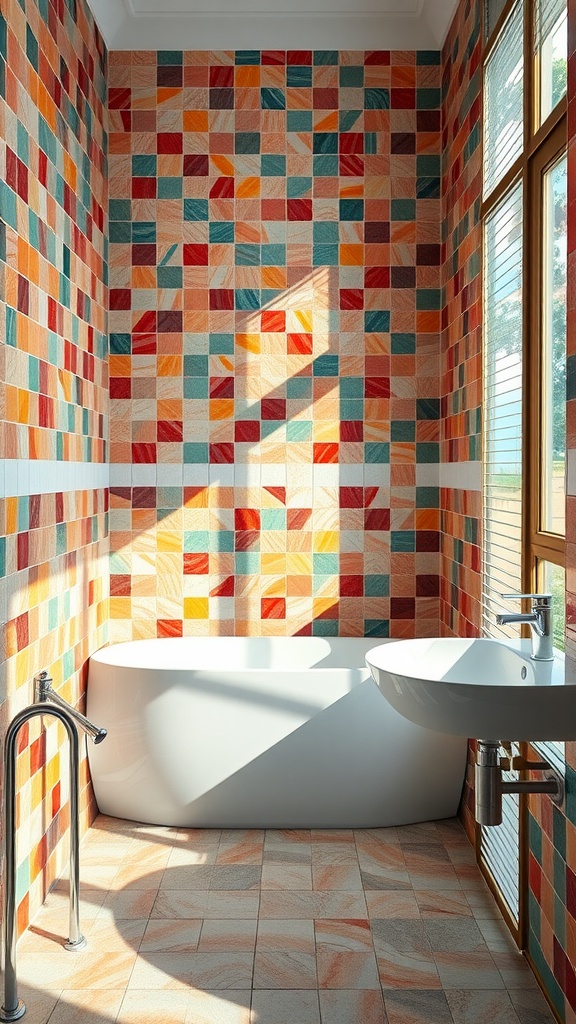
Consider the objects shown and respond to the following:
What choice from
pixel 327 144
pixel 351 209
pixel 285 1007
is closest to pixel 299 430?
pixel 351 209

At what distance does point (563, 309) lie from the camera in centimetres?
222

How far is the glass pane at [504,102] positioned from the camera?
2.57m

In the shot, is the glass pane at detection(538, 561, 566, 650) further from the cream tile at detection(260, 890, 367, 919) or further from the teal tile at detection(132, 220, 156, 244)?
the teal tile at detection(132, 220, 156, 244)

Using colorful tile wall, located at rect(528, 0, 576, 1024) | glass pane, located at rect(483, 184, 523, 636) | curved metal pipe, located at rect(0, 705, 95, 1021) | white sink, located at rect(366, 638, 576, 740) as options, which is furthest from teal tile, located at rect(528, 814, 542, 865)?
curved metal pipe, located at rect(0, 705, 95, 1021)

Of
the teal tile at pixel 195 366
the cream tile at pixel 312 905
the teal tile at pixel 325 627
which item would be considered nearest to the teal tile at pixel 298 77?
the teal tile at pixel 195 366

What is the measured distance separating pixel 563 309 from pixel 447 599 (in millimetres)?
1640

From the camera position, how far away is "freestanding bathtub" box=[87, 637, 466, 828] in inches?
122

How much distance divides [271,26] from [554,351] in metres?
2.27

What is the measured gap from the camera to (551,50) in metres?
2.29

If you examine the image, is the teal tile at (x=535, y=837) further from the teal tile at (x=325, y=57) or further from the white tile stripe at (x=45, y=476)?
the teal tile at (x=325, y=57)

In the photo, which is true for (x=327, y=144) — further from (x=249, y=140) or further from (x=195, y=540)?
(x=195, y=540)

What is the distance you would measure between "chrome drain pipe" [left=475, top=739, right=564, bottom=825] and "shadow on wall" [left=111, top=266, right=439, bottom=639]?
1760 millimetres

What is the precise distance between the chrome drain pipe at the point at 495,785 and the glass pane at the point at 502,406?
0.62 metres

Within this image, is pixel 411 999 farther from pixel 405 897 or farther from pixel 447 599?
pixel 447 599
